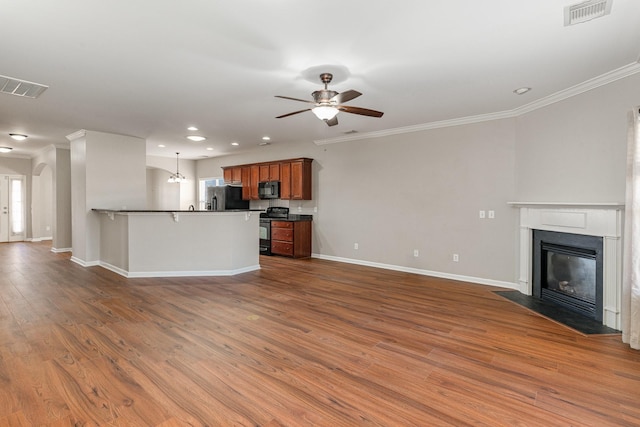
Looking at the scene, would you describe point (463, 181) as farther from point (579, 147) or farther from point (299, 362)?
point (299, 362)

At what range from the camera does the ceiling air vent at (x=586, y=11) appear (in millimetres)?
2193

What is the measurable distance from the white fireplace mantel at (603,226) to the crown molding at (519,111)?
130cm

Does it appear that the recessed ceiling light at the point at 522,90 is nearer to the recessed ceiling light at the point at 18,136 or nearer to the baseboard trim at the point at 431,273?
the baseboard trim at the point at 431,273

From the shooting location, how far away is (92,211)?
20.4ft

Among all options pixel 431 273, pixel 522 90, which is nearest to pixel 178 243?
pixel 431 273

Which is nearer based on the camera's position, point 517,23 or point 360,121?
point 517,23

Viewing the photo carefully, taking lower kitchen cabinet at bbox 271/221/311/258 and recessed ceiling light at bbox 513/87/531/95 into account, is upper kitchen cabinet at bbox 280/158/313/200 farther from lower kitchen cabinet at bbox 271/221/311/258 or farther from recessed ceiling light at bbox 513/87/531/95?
recessed ceiling light at bbox 513/87/531/95

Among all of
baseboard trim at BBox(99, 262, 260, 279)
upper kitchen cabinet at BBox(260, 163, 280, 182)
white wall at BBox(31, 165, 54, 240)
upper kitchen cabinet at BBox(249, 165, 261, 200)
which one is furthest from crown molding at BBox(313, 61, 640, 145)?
white wall at BBox(31, 165, 54, 240)

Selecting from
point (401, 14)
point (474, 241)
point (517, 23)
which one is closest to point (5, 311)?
point (401, 14)

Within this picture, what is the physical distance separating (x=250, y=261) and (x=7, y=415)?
13.3ft

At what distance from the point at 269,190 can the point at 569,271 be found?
582 centimetres

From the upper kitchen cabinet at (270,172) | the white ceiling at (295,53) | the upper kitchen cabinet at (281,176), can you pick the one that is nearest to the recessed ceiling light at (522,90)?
the white ceiling at (295,53)

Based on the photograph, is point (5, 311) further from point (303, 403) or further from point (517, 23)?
point (517, 23)

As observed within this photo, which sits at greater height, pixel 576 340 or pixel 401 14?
pixel 401 14
